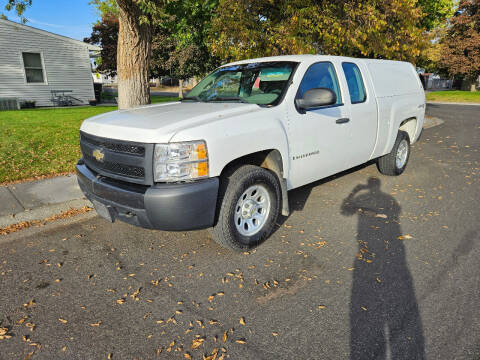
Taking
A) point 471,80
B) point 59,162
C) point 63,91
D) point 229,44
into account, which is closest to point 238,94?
point 59,162

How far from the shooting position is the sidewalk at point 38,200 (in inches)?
182

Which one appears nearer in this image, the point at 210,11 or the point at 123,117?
the point at 123,117

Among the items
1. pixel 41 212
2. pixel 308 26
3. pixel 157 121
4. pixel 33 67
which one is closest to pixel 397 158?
pixel 308 26

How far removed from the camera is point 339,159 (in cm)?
466

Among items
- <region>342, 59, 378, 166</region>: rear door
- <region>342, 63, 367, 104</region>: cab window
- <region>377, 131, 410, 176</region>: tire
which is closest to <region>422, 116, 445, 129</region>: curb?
<region>377, 131, 410, 176</region>: tire

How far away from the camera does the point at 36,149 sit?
767 centimetres

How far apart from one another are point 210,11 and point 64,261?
27.2 feet

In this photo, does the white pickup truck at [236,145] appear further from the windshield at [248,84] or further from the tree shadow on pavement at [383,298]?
the tree shadow on pavement at [383,298]

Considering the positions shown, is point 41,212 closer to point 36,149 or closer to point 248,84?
point 248,84

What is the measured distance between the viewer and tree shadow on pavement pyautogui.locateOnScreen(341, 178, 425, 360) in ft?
7.77

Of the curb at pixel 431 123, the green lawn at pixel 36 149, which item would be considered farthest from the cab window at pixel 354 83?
the curb at pixel 431 123

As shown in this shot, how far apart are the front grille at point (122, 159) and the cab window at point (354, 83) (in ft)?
9.88

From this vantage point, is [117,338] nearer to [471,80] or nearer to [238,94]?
[238,94]

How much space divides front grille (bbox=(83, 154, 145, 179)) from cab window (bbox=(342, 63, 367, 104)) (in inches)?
120
